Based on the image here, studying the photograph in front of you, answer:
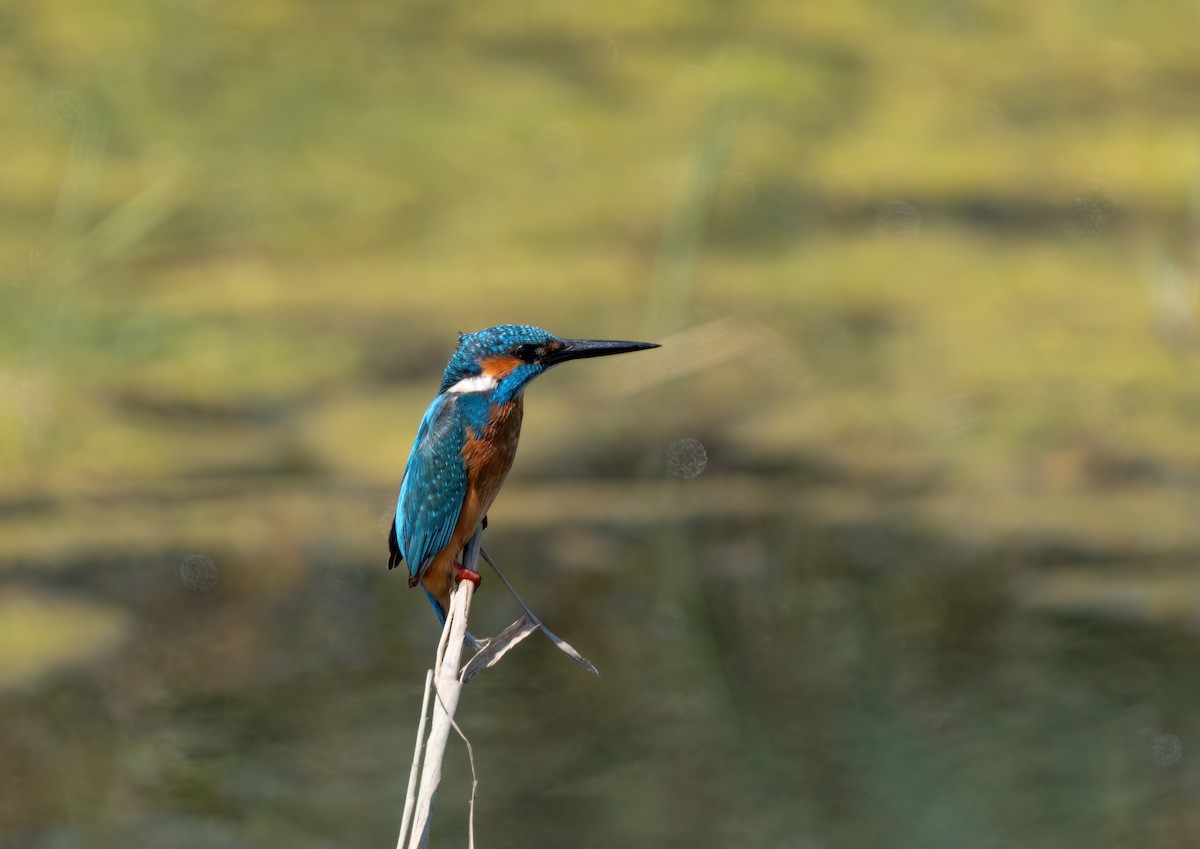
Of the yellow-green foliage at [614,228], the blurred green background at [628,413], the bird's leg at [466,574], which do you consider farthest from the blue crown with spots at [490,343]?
the yellow-green foliage at [614,228]

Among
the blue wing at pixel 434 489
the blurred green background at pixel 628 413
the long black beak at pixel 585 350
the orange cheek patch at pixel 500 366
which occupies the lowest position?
the blurred green background at pixel 628 413

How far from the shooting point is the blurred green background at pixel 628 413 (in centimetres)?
307

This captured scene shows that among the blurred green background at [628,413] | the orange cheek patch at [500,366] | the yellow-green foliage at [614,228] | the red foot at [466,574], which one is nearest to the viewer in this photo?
the red foot at [466,574]

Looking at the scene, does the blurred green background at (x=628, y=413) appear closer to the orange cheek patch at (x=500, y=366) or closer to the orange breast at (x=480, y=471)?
the orange breast at (x=480, y=471)

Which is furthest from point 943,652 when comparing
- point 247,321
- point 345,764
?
point 247,321

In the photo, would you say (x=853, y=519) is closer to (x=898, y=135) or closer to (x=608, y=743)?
(x=608, y=743)

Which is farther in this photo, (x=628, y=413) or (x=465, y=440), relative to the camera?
(x=628, y=413)

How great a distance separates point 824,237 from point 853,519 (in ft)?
3.40

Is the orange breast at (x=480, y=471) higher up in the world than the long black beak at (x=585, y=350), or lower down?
lower down

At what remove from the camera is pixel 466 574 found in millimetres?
2043

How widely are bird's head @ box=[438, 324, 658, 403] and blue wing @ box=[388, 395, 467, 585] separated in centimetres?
4

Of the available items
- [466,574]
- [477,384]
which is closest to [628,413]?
[477,384]

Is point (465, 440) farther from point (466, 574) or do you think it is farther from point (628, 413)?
point (628, 413)

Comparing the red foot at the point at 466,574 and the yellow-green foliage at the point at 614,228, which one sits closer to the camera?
the red foot at the point at 466,574
